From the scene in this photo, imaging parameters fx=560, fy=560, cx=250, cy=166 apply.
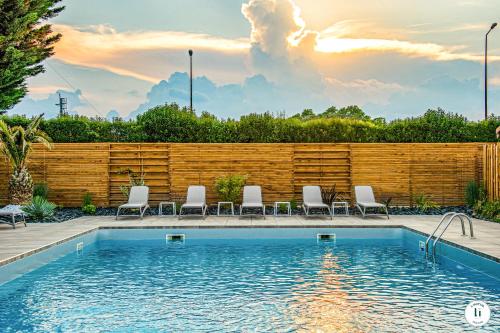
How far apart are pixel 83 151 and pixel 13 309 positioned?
371 inches

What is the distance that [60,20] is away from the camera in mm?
21375

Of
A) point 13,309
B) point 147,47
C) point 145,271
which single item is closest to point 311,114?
point 147,47

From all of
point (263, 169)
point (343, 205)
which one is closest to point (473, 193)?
point (343, 205)

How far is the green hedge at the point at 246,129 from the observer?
52.6 feet

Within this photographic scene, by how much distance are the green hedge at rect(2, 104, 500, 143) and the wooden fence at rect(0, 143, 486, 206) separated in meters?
0.63

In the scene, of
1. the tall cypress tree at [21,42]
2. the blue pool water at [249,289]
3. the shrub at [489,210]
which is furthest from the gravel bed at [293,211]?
the tall cypress tree at [21,42]

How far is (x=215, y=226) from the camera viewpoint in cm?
1225

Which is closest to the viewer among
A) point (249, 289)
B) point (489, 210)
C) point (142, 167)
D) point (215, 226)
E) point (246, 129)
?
point (249, 289)

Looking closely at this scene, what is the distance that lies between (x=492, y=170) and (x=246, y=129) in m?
6.61

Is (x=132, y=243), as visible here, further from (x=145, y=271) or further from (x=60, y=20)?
(x=60, y=20)

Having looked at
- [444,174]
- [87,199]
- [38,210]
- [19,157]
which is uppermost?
[19,157]

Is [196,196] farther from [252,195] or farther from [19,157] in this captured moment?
[19,157]

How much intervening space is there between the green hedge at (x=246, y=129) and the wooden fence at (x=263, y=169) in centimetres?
63

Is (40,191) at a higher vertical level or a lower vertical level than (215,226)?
higher
